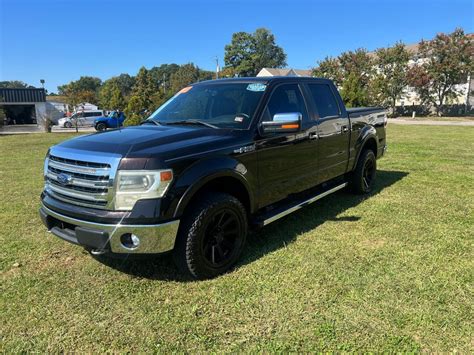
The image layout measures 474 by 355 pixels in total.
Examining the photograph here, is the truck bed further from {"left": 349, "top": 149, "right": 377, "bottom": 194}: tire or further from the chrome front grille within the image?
the chrome front grille

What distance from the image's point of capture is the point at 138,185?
2.99 metres

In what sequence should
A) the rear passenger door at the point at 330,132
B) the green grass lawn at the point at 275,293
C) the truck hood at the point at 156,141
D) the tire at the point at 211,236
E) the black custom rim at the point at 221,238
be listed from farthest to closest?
the rear passenger door at the point at 330,132
the black custom rim at the point at 221,238
the tire at the point at 211,236
the truck hood at the point at 156,141
the green grass lawn at the point at 275,293

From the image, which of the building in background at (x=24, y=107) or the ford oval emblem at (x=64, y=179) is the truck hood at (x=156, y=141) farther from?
the building in background at (x=24, y=107)

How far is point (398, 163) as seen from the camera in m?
9.45

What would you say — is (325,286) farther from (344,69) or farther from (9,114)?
(9,114)

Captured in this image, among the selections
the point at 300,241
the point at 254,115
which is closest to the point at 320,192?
the point at 300,241

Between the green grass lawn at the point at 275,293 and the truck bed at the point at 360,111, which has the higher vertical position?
the truck bed at the point at 360,111

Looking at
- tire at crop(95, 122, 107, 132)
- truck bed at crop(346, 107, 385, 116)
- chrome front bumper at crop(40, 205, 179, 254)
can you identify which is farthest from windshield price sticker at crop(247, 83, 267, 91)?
tire at crop(95, 122, 107, 132)

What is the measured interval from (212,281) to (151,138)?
1421 mm

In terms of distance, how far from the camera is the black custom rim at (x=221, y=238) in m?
3.46

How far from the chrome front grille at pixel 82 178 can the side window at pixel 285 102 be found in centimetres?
180

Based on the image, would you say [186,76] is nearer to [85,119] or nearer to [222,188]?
[85,119]

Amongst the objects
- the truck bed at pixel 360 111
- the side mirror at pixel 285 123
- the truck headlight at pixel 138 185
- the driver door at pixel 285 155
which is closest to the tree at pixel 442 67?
the truck bed at pixel 360 111

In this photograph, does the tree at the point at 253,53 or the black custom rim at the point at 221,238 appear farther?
the tree at the point at 253,53
